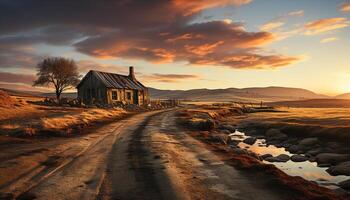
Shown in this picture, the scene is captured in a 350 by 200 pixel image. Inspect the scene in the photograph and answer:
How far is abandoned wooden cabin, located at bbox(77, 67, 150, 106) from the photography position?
5778 cm

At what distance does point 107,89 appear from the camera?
189ft

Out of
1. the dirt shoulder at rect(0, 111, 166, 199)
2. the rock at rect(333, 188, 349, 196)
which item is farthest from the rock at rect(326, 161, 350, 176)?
the dirt shoulder at rect(0, 111, 166, 199)

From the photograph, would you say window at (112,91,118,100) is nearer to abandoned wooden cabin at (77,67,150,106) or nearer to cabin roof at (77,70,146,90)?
abandoned wooden cabin at (77,67,150,106)

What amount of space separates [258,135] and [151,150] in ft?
57.2

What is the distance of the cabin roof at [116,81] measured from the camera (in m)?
59.0

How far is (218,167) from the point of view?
12711mm

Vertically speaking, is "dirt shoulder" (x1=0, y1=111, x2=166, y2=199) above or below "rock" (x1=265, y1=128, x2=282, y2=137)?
above

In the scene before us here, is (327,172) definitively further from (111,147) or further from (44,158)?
(44,158)

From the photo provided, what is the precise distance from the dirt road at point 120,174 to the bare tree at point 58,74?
55305 millimetres

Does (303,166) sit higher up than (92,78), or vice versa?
(92,78)

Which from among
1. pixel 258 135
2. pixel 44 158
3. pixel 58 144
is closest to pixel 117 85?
pixel 258 135

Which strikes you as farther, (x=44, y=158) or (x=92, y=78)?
(x=92, y=78)

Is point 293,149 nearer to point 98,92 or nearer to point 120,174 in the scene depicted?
point 120,174

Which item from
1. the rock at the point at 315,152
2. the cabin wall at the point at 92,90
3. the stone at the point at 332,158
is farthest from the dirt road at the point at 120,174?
the cabin wall at the point at 92,90
